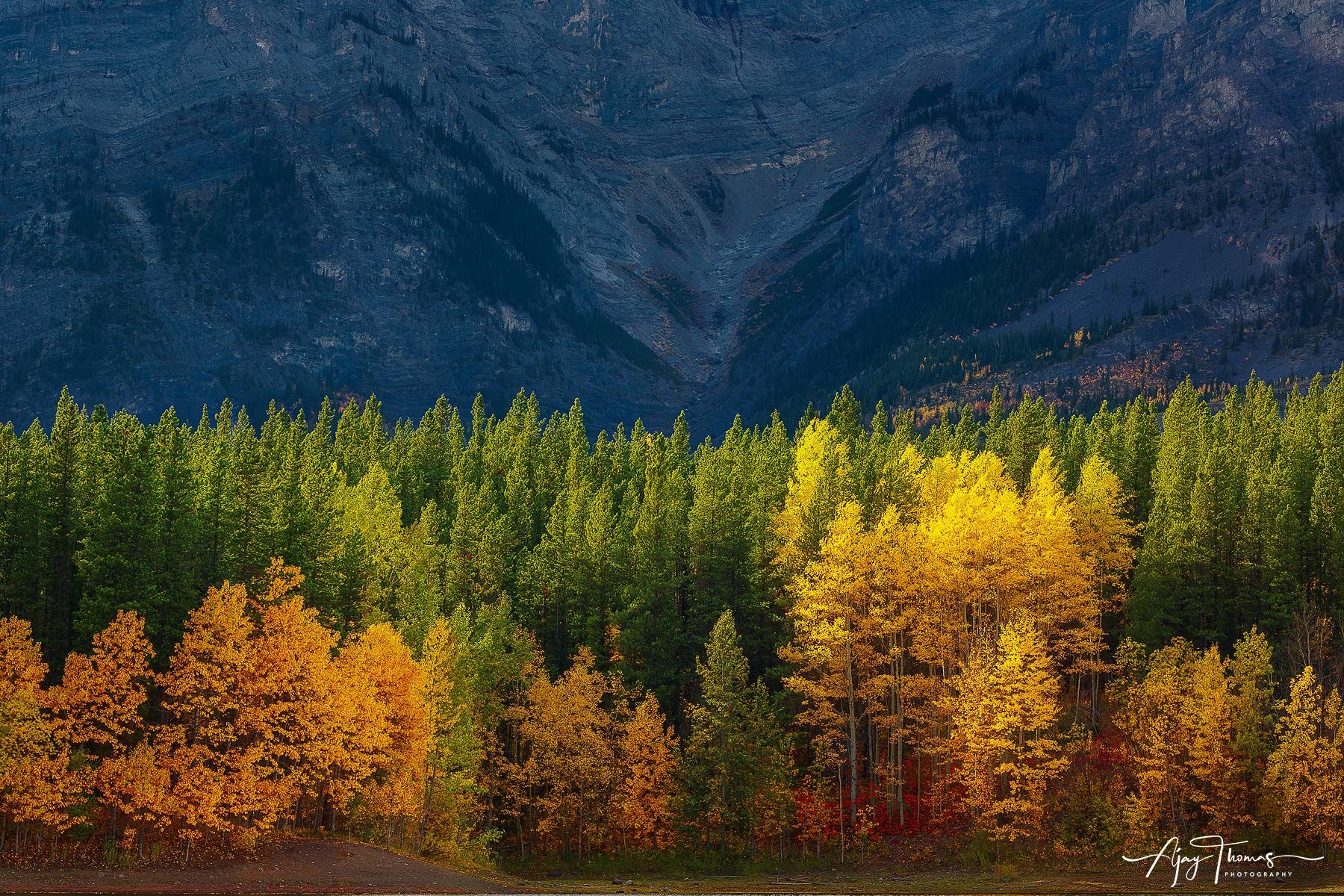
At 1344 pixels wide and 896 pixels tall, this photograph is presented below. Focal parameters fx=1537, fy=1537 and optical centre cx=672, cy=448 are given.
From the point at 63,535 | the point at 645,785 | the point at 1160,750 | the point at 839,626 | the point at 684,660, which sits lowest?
the point at 645,785

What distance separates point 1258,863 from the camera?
250 feet

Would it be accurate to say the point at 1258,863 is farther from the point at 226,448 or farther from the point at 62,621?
the point at 226,448

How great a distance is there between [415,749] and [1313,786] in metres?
45.6

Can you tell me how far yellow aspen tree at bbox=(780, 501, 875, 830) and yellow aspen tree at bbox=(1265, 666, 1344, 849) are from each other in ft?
73.8

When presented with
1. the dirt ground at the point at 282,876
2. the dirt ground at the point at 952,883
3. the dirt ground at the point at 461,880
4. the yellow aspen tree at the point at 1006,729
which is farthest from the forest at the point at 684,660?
the dirt ground at the point at 952,883

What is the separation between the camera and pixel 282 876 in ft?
224

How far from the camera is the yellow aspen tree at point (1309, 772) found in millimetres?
75375

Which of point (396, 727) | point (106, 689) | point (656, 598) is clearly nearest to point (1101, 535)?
point (656, 598)

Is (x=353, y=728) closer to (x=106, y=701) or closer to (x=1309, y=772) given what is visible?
(x=106, y=701)

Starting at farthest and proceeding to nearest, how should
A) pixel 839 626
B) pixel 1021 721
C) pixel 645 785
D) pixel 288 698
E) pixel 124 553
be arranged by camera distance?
pixel 645 785
pixel 839 626
pixel 1021 721
pixel 288 698
pixel 124 553

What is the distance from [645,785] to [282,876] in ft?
90.3

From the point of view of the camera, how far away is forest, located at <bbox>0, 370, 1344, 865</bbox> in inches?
2862

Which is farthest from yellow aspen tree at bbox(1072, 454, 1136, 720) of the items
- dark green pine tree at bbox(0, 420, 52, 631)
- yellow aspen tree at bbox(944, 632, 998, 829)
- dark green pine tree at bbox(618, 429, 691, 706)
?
dark green pine tree at bbox(0, 420, 52, 631)

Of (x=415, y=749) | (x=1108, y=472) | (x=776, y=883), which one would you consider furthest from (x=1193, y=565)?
(x=415, y=749)
